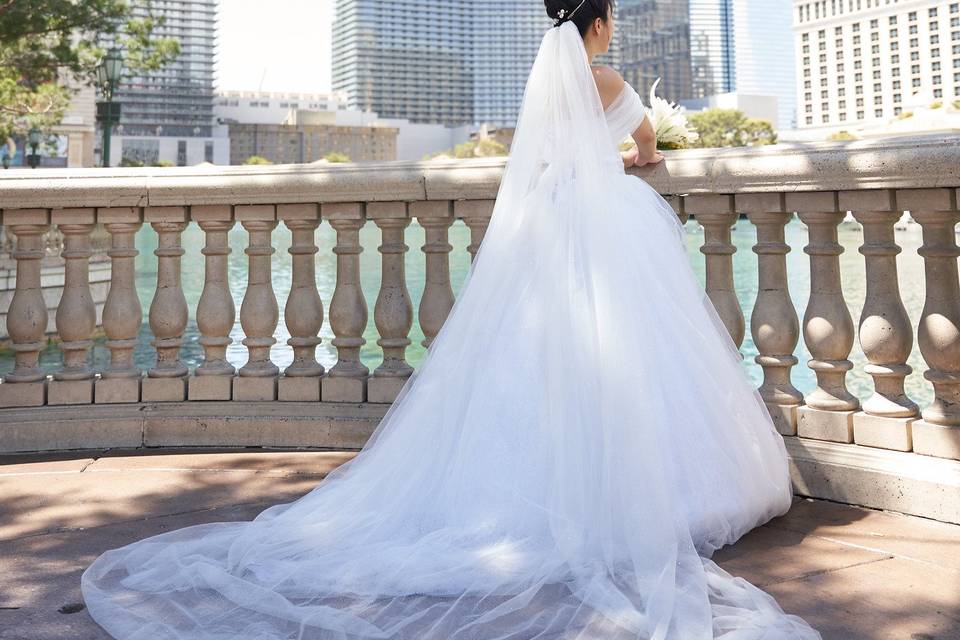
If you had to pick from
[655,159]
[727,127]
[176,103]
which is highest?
[176,103]

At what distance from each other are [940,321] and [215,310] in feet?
9.63

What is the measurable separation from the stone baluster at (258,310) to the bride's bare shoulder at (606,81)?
5.30 feet

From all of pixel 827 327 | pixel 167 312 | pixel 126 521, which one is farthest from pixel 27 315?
pixel 827 327

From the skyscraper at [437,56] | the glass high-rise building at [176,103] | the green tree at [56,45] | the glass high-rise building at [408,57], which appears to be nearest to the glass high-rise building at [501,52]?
the skyscraper at [437,56]

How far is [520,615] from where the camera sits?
2047mm

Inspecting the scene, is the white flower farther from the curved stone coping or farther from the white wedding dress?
the white wedding dress

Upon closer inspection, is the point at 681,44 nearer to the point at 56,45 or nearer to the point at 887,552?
the point at 56,45

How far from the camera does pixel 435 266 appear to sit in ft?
12.4

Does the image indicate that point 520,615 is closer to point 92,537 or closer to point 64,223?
point 92,537

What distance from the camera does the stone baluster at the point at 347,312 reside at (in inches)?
149

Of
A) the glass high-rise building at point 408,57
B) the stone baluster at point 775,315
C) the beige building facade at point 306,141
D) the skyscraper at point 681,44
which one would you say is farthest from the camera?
the glass high-rise building at point 408,57

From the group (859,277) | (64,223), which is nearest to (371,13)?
(859,277)

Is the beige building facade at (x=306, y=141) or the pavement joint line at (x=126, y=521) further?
the beige building facade at (x=306, y=141)

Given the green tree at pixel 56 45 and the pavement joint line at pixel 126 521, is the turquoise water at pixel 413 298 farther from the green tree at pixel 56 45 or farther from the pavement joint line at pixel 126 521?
the green tree at pixel 56 45
